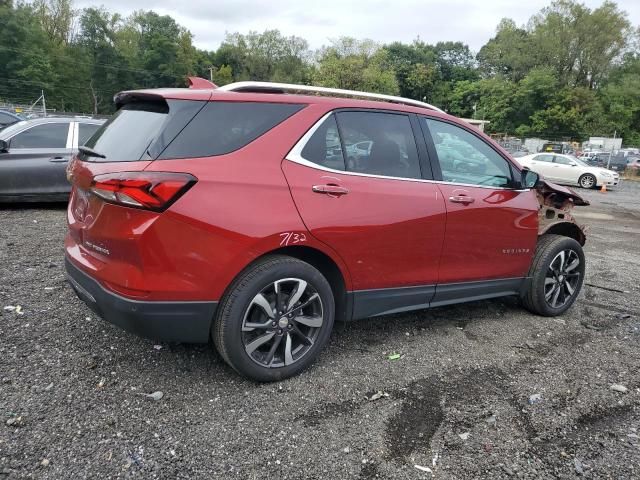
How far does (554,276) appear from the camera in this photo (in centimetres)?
448

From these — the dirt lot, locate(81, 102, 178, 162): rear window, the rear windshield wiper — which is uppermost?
locate(81, 102, 178, 162): rear window

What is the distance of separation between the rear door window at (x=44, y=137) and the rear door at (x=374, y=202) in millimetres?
6200

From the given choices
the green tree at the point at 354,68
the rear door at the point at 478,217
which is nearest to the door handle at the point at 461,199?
the rear door at the point at 478,217

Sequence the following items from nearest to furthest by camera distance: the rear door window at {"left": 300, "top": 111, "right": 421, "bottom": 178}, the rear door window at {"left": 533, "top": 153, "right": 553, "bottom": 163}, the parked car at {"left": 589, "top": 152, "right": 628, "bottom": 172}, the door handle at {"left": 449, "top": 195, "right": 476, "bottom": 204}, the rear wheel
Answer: the rear door window at {"left": 300, "top": 111, "right": 421, "bottom": 178} < the door handle at {"left": 449, "top": 195, "right": 476, "bottom": 204} < the rear wheel < the rear door window at {"left": 533, "top": 153, "right": 553, "bottom": 163} < the parked car at {"left": 589, "top": 152, "right": 628, "bottom": 172}

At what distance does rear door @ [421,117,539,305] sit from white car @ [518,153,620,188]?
19.0 m

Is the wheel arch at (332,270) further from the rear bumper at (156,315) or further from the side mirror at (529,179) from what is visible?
the side mirror at (529,179)

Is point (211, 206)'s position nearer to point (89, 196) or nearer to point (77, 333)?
point (89, 196)

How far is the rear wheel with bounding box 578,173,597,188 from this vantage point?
21.2 meters

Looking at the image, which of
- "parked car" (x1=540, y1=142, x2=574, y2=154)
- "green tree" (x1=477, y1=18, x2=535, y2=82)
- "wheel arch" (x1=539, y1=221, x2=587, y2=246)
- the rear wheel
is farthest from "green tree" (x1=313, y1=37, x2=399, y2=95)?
"wheel arch" (x1=539, y1=221, x2=587, y2=246)

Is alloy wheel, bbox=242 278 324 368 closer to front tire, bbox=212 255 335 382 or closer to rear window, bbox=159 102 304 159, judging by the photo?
front tire, bbox=212 255 335 382

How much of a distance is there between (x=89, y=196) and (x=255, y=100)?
111cm

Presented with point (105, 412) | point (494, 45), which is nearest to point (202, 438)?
point (105, 412)

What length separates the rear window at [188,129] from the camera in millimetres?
2693

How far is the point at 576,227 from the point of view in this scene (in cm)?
470
